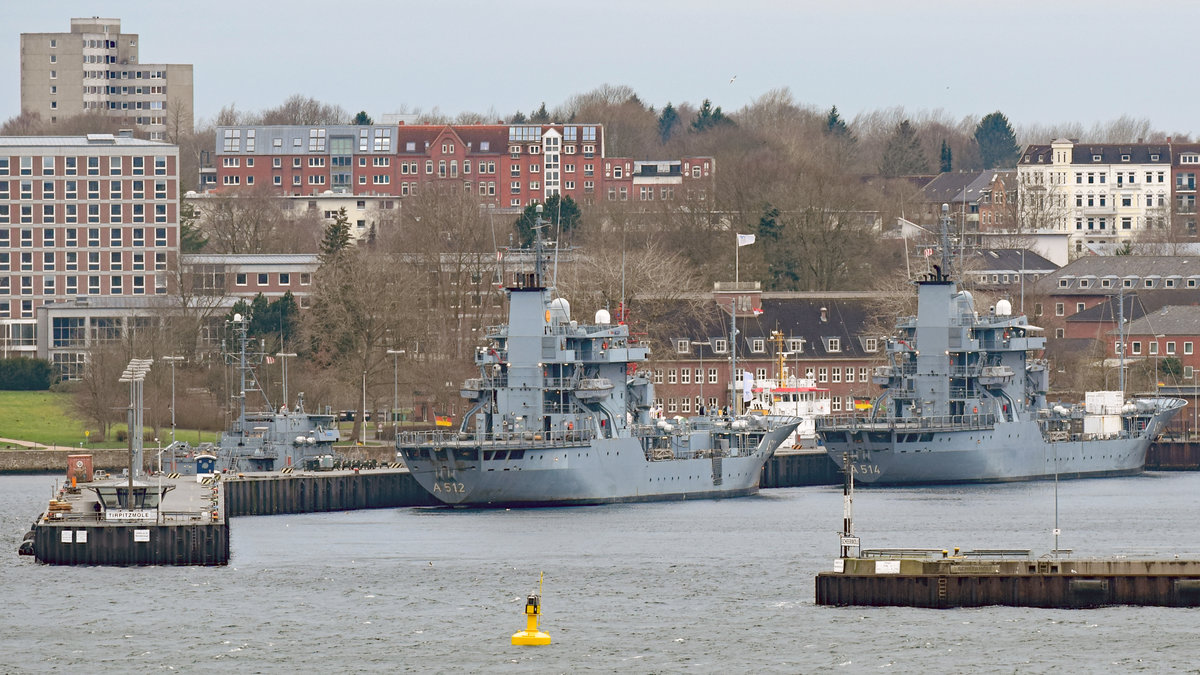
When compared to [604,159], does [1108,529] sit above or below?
below

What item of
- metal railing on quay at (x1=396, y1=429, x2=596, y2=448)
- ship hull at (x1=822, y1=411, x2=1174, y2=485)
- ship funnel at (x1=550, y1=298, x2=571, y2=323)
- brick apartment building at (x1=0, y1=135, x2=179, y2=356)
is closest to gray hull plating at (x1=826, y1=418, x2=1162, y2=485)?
ship hull at (x1=822, y1=411, x2=1174, y2=485)

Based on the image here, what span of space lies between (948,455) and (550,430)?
2030 centimetres

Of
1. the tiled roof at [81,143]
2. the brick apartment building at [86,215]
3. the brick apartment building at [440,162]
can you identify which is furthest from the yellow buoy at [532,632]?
the brick apartment building at [440,162]

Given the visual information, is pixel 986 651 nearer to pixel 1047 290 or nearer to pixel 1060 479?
pixel 1060 479

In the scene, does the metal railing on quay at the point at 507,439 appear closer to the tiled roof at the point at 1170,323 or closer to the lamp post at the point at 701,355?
the lamp post at the point at 701,355

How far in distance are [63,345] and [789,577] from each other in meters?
87.2

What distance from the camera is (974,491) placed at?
9719cm

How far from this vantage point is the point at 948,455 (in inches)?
3927

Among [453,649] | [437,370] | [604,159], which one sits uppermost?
[604,159]

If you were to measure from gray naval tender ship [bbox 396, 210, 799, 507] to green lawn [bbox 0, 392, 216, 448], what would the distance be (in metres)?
27.0

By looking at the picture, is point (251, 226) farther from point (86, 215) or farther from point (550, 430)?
point (550, 430)

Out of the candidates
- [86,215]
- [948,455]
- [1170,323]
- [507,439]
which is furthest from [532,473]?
[86,215]

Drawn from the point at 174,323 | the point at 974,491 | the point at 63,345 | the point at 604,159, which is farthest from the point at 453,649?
the point at 604,159

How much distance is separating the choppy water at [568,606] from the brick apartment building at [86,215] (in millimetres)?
77313
